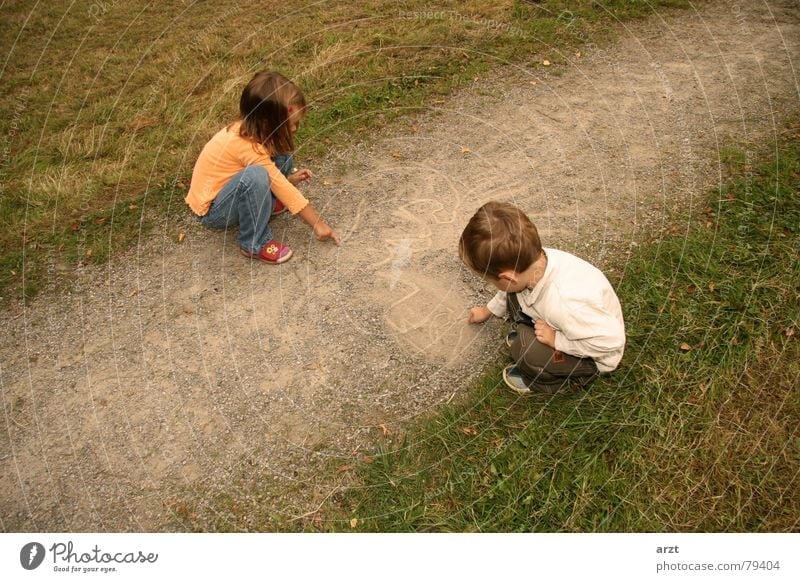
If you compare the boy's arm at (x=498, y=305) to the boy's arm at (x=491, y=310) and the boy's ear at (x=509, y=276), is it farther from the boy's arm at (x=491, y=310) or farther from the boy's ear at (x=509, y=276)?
the boy's ear at (x=509, y=276)

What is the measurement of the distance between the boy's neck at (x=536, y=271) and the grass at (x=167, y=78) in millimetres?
3069

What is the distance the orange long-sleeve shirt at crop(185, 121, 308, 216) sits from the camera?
426 centimetres

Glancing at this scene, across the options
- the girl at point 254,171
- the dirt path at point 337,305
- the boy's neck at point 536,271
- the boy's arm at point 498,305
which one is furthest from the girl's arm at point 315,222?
the boy's neck at point 536,271

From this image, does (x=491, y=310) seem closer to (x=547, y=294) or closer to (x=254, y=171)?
(x=547, y=294)

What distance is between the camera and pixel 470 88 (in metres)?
6.30

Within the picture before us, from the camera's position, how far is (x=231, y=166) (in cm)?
434

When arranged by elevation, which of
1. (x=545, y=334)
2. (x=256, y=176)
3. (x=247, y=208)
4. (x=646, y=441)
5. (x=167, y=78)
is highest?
(x=167, y=78)

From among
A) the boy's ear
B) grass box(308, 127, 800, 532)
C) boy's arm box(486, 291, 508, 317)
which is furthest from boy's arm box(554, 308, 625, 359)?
boy's arm box(486, 291, 508, 317)

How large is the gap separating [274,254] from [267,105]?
116cm

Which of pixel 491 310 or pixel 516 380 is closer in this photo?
pixel 516 380

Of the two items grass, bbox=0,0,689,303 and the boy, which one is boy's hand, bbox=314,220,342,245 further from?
the boy

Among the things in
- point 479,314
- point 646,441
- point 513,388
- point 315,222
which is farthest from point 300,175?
point 646,441

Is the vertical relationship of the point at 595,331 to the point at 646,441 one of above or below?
above
